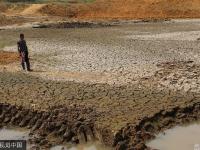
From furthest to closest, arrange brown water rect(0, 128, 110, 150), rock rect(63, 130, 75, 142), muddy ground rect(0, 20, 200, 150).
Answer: muddy ground rect(0, 20, 200, 150), rock rect(63, 130, 75, 142), brown water rect(0, 128, 110, 150)

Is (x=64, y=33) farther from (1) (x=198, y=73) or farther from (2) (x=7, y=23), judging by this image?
(1) (x=198, y=73)

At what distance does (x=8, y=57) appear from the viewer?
25.0 metres

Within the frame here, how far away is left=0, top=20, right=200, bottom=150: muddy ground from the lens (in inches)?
541

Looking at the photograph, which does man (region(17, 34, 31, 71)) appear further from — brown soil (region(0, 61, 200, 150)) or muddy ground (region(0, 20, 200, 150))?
brown soil (region(0, 61, 200, 150))

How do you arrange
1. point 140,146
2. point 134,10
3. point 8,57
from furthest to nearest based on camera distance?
point 134,10 → point 8,57 → point 140,146

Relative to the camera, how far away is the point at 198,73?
19172 millimetres

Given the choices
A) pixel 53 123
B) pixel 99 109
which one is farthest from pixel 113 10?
pixel 53 123

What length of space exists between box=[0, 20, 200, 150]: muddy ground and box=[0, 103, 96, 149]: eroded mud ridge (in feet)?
0.10

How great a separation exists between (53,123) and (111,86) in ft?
13.2

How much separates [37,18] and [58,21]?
324 centimetres

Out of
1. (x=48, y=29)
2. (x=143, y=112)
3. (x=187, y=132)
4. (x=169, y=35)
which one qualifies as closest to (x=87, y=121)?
(x=143, y=112)

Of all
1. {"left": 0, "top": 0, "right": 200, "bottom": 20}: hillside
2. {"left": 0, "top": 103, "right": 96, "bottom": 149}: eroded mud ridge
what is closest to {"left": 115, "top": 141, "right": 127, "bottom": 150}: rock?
{"left": 0, "top": 103, "right": 96, "bottom": 149}: eroded mud ridge

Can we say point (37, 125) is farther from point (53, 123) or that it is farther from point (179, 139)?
point (179, 139)

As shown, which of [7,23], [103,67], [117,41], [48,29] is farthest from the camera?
[7,23]
